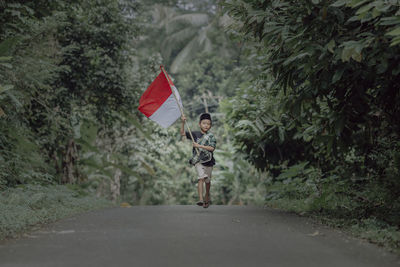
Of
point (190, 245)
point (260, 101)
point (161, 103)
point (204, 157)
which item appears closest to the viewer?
point (190, 245)

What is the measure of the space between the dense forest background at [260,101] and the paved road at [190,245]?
2.39ft

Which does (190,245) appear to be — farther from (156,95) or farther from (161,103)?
(156,95)

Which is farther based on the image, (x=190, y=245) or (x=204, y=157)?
(x=204, y=157)

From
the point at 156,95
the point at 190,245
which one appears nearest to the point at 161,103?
the point at 156,95

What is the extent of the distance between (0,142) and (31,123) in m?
2.54

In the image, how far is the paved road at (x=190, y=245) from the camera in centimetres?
456

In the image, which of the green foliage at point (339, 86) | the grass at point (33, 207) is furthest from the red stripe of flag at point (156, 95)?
the grass at point (33, 207)

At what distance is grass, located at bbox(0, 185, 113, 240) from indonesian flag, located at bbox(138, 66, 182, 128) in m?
2.33

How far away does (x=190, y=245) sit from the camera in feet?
17.4

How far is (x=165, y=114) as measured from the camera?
10.5 metres

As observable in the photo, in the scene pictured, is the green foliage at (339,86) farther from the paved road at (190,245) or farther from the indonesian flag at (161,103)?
the indonesian flag at (161,103)

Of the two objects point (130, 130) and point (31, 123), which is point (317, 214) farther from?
point (130, 130)

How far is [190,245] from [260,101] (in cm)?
604

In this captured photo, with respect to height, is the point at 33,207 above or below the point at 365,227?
above
